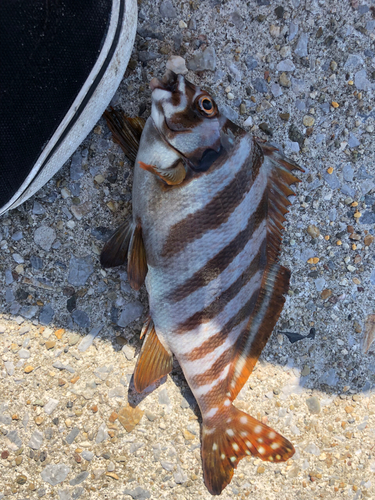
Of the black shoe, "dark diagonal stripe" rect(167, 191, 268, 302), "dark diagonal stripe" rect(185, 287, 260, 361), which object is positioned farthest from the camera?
"dark diagonal stripe" rect(185, 287, 260, 361)

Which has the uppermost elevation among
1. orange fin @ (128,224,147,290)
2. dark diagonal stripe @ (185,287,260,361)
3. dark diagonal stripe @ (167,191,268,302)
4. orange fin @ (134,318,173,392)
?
dark diagonal stripe @ (167,191,268,302)

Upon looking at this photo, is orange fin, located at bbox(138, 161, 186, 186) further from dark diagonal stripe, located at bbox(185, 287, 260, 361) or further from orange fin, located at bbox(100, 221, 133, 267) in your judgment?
dark diagonal stripe, located at bbox(185, 287, 260, 361)

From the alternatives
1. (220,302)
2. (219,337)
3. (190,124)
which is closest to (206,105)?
(190,124)

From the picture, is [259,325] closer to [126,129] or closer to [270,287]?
[270,287]

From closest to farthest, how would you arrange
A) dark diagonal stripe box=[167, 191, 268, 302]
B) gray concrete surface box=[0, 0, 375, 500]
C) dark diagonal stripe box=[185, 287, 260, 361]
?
dark diagonal stripe box=[167, 191, 268, 302] → dark diagonal stripe box=[185, 287, 260, 361] → gray concrete surface box=[0, 0, 375, 500]

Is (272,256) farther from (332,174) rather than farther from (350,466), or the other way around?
(350,466)

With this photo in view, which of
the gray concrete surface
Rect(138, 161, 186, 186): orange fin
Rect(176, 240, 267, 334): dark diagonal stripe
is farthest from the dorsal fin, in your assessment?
Rect(138, 161, 186, 186): orange fin

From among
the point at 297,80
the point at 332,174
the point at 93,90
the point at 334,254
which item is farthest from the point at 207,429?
the point at 297,80
